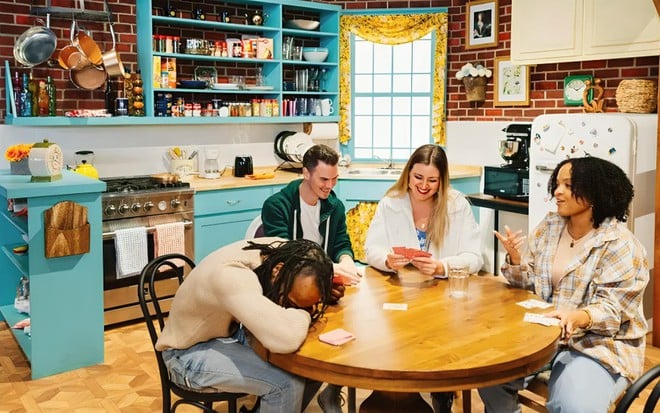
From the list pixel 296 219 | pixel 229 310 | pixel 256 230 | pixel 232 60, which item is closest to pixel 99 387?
pixel 256 230

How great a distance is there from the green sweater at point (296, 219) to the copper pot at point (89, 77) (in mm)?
2212

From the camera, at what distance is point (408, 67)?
6.40 metres

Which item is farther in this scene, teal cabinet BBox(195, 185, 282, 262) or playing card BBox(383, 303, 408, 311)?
teal cabinet BBox(195, 185, 282, 262)

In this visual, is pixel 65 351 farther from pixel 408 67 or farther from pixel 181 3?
pixel 408 67

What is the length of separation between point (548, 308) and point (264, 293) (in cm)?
101

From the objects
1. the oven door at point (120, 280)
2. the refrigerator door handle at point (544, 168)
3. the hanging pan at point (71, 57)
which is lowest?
the oven door at point (120, 280)

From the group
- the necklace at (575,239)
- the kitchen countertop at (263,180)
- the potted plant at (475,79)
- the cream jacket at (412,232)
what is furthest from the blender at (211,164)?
the necklace at (575,239)

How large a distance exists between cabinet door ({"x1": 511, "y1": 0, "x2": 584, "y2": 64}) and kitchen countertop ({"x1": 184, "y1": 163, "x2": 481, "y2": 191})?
107 cm

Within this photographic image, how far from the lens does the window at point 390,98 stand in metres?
6.36

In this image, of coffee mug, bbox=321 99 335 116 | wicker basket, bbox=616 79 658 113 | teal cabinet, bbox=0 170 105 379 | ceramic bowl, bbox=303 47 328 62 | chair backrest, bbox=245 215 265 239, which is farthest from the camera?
coffee mug, bbox=321 99 335 116

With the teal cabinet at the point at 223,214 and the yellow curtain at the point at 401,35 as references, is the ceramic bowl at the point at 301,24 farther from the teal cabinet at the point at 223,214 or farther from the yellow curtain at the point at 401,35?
the teal cabinet at the point at 223,214

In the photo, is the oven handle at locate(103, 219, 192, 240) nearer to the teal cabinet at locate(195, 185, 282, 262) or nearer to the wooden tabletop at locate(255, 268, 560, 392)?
the teal cabinet at locate(195, 185, 282, 262)

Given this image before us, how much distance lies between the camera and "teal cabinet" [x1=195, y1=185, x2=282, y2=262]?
4930mm

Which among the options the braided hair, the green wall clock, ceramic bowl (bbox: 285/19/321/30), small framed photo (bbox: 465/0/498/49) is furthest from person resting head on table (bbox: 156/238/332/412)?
small framed photo (bbox: 465/0/498/49)
